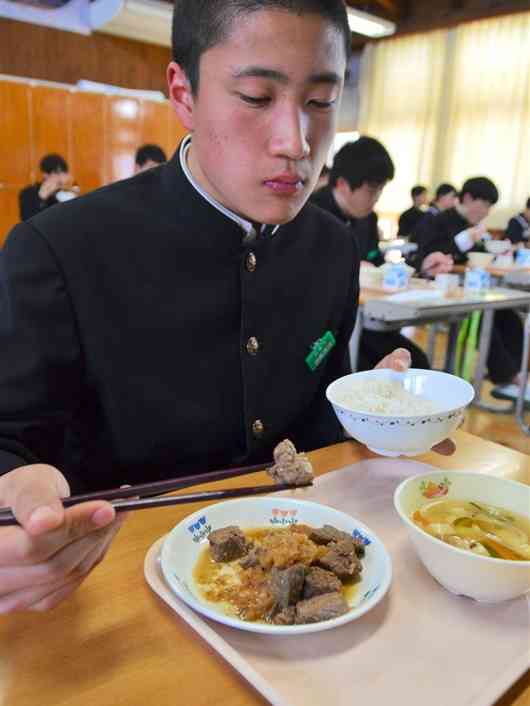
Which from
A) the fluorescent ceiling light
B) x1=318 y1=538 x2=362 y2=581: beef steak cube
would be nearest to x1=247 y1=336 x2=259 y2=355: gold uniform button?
x1=318 y1=538 x2=362 y2=581: beef steak cube

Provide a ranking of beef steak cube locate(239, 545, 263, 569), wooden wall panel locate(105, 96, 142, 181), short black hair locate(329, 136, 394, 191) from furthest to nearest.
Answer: wooden wall panel locate(105, 96, 142, 181)
short black hair locate(329, 136, 394, 191)
beef steak cube locate(239, 545, 263, 569)

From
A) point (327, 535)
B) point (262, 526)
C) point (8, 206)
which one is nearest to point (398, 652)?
point (327, 535)

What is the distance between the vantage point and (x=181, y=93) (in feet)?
3.81

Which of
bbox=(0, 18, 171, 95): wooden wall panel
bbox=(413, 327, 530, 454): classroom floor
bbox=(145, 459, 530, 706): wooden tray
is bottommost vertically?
bbox=(413, 327, 530, 454): classroom floor

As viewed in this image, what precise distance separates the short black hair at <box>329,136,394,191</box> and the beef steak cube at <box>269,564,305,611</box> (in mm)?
3288

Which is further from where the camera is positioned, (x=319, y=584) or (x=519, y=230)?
A: (x=519, y=230)

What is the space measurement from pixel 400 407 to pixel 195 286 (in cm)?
50

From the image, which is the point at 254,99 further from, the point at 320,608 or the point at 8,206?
the point at 8,206

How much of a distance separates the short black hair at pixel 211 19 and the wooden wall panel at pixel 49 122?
7.66 meters

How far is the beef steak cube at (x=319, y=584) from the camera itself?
0.74m

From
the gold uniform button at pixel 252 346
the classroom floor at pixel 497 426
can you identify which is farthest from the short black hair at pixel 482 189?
the gold uniform button at pixel 252 346

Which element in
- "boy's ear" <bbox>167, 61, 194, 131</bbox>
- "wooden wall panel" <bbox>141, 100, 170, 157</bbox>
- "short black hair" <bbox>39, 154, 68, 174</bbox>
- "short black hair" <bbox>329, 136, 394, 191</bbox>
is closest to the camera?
"boy's ear" <bbox>167, 61, 194, 131</bbox>

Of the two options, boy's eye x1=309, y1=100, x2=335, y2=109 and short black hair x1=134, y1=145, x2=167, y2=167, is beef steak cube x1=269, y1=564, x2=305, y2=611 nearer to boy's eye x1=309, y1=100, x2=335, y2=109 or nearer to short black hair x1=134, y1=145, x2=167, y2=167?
boy's eye x1=309, y1=100, x2=335, y2=109

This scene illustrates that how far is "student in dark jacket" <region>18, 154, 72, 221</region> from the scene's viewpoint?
19.4ft
